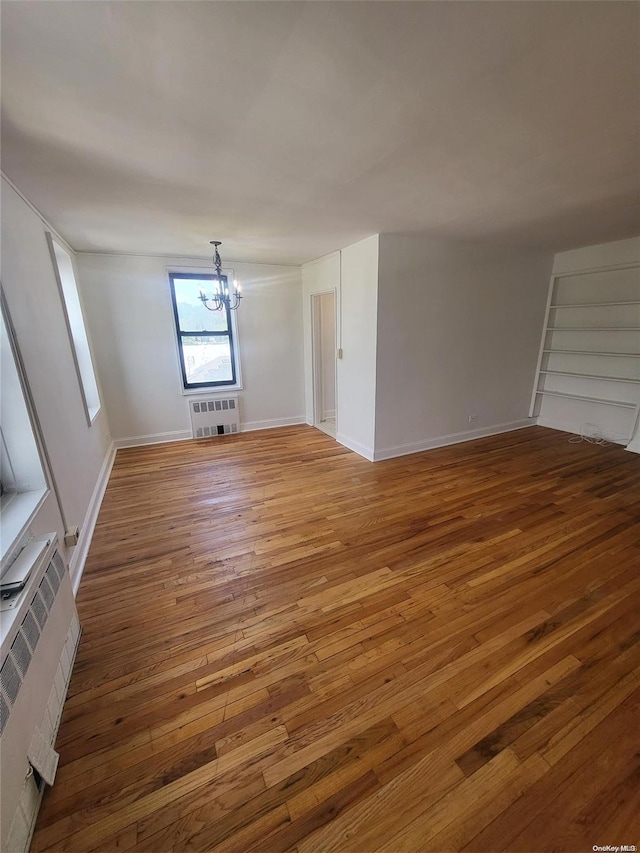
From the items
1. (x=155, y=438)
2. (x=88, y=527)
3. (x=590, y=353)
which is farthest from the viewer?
(x=155, y=438)

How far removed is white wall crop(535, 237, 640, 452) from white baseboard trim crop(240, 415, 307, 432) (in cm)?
402

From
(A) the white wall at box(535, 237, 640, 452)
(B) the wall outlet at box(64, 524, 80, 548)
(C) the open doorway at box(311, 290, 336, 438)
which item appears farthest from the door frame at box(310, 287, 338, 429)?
(B) the wall outlet at box(64, 524, 80, 548)

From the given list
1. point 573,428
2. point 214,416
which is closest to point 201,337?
point 214,416

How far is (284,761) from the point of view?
124 centimetres

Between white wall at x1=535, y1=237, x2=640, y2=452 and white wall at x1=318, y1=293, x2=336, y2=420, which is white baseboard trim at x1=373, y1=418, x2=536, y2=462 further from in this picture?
white wall at x1=318, y1=293, x2=336, y2=420

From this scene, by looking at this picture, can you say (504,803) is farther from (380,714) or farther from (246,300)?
(246,300)

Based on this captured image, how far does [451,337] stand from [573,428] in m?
2.59

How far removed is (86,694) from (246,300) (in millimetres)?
4635

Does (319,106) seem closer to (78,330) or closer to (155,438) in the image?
(78,330)

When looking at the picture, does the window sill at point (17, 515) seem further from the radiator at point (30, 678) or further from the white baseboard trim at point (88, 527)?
the white baseboard trim at point (88, 527)

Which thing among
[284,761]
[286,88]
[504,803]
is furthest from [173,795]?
[286,88]

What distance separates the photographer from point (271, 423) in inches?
217

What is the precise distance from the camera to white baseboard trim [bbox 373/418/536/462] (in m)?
4.11

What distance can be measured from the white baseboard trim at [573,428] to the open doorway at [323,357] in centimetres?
346
